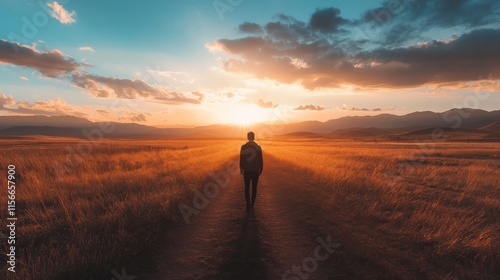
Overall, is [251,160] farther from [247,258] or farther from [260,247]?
[247,258]

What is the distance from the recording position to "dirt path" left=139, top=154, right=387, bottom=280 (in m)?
5.36

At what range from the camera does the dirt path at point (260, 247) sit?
211 inches

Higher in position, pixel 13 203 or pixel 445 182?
pixel 13 203

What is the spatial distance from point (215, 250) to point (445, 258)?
5.13 m

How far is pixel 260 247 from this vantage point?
21.4ft

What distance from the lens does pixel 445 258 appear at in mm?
5980

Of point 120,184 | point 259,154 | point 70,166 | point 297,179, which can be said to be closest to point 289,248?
point 259,154

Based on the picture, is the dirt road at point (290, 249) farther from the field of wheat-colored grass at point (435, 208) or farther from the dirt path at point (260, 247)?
the field of wheat-colored grass at point (435, 208)

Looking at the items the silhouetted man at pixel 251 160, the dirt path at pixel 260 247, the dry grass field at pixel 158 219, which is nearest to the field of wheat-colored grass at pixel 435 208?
the dry grass field at pixel 158 219

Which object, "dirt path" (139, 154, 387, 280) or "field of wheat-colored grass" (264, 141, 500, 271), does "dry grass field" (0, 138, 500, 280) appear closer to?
"field of wheat-colored grass" (264, 141, 500, 271)

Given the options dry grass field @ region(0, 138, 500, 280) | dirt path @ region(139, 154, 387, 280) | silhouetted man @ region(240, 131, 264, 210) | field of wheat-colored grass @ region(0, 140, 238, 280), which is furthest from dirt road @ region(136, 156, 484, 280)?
silhouetted man @ region(240, 131, 264, 210)

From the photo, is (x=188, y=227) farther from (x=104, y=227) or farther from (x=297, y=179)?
(x=297, y=179)

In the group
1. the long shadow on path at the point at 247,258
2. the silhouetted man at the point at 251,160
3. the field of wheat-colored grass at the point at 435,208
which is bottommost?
the field of wheat-colored grass at the point at 435,208

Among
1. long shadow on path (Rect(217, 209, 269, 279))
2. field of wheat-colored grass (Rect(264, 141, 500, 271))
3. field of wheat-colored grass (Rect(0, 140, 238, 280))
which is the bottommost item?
field of wheat-colored grass (Rect(264, 141, 500, 271))
